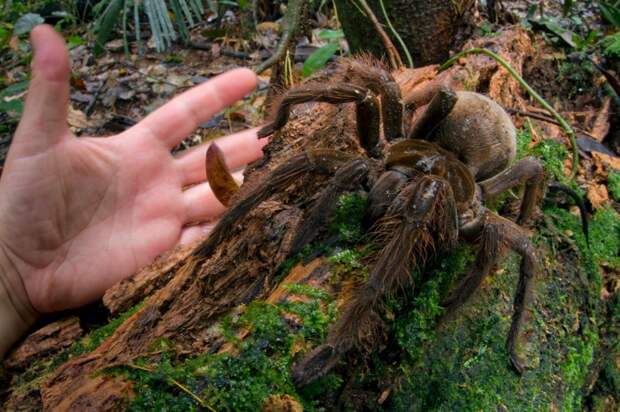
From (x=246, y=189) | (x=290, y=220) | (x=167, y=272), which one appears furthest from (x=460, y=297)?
(x=167, y=272)

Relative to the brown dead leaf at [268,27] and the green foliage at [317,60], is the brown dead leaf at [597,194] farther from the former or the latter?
the brown dead leaf at [268,27]

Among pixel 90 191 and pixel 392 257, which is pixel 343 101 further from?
pixel 90 191

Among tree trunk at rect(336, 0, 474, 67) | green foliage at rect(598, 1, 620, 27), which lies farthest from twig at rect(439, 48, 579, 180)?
green foliage at rect(598, 1, 620, 27)

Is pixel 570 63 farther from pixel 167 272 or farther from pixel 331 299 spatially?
pixel 167 272

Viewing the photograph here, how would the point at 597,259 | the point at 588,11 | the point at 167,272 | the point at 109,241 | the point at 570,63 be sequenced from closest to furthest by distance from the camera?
1. the point at 167,272
2. the point at 109,241
3. the point at 597,259
4. the point at 570,63
5. the point at 588,11

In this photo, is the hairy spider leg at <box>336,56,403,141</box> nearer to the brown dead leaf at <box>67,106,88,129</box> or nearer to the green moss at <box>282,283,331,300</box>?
the green moss at <box>282,283,331,300</box>

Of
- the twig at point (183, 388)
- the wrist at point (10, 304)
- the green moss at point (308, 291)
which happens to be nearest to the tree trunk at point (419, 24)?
the green moss at point (308, 291)

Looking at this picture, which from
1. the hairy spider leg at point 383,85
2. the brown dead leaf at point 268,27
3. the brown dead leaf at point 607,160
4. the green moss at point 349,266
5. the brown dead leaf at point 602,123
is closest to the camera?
the green moss at point 349,266
